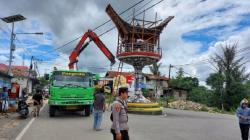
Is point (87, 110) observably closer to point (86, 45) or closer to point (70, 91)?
point (70, 91)

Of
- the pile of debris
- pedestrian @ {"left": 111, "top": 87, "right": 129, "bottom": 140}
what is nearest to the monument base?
the pile of debris

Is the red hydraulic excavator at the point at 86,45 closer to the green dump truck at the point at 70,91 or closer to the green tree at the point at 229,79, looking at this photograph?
the green dump truck at the point at 70,91

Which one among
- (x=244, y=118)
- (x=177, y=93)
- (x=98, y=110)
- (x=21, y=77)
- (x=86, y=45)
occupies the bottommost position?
(x=244, y=118)

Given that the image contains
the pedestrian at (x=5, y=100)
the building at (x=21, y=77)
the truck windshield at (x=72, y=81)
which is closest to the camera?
the truck windshield at (x=72, y=81)

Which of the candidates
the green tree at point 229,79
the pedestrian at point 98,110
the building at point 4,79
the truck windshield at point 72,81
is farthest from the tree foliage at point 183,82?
the pedestrian at point 98,110

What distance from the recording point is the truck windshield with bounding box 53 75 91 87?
20.5m

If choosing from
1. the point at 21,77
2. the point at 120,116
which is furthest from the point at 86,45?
the point at 21,77

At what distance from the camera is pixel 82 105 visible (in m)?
20.8

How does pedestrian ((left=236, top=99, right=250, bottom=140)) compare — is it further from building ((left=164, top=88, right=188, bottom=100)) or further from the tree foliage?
the tree foliage

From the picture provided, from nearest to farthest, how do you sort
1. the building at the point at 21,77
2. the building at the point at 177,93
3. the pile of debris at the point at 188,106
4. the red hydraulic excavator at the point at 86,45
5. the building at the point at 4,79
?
the building at the point at 4,79 < the red hydraulic excavator at the point at 86,45 < the pile of debris at the point at 188,106 < the building at the point at 21,77 < the building at the point at 177,93

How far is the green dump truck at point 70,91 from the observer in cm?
1991

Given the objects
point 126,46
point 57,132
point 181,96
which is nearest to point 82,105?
point 57,132

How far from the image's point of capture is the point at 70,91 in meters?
20.1

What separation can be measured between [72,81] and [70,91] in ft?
2.77
